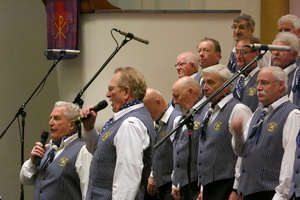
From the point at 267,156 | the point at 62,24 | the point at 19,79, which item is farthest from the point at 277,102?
the point at 19,79

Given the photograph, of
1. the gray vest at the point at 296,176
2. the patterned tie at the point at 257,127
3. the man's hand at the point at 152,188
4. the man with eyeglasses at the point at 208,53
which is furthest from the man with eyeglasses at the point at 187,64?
the gray vest at the point at 296,176

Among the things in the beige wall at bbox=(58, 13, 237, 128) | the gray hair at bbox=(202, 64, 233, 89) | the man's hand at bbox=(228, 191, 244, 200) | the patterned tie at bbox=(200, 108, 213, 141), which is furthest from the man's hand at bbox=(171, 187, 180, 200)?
the beige wall at bbox=(58, 13, 237, 128)

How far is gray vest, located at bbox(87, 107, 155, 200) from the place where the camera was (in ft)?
15.5

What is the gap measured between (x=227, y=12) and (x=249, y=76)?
1.40 metres

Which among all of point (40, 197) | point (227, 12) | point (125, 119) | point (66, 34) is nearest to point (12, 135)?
point (66, 34)

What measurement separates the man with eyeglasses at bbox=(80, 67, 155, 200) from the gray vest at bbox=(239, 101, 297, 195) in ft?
2.02

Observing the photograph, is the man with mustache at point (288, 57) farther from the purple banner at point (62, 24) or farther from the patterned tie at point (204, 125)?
the purple banner at point (62, 24)

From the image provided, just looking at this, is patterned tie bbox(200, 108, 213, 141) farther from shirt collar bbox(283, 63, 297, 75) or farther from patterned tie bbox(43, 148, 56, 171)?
patterned tie bbox(43, 148, 56, 171)

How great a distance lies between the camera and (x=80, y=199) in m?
5.25

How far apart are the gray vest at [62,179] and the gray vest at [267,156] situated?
110 centimetres

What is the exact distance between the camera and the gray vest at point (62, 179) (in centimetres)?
523

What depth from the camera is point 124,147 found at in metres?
4.67

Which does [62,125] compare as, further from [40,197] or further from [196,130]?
[196,130]

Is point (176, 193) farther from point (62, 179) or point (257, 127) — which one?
point (257, 127)
